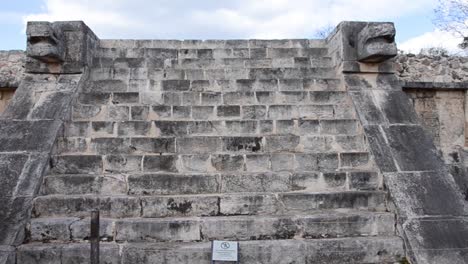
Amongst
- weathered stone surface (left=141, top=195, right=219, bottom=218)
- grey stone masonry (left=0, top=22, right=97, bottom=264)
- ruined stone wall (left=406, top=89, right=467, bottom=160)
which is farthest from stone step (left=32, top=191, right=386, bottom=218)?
ruined stone wall (left=406, top=89, right=467, bottom=160)

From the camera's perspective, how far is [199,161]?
17.1 ft

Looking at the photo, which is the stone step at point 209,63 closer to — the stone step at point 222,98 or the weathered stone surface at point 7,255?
the stone step at point 222,98

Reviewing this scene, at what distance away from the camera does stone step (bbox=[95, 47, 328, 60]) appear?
740cm

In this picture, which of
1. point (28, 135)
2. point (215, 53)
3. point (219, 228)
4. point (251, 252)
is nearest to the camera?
point (251, 252)

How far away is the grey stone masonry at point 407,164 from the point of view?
4.37 m

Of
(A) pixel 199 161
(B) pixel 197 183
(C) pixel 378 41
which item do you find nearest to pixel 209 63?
(A) pixel 199 161

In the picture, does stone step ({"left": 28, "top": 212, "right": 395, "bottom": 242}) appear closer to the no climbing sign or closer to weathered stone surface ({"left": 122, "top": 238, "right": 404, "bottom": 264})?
weathered stone surface ({"left": 122, "top": 238, "right": 404, "bottom": 264})

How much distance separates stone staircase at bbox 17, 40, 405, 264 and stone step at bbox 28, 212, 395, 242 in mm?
10

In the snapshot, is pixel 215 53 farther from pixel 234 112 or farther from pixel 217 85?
pixel 234 112

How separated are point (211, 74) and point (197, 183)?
96.1 inches

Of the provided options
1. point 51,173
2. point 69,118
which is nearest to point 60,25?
point 69,118

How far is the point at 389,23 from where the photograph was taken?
19.6ft

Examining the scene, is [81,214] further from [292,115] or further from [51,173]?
[292,115]

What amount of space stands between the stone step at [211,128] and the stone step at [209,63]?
1.60 meters
